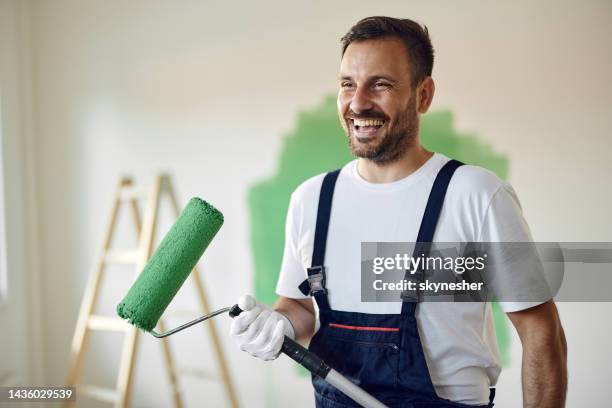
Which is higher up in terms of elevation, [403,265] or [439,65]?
[439,65]

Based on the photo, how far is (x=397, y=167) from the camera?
1.37 meters

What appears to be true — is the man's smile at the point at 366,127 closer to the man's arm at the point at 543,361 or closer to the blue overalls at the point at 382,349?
the blue overalls at the point at 382,349

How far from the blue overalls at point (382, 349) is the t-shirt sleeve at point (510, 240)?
110 millimetres

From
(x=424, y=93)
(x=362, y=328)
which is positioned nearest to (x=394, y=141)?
(x=424, y=93)

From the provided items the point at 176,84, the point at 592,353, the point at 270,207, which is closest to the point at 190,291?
the point at 270,207

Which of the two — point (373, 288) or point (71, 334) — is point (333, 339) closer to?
point (373, 288)

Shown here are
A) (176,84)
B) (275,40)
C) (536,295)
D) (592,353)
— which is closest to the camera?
(536,295)

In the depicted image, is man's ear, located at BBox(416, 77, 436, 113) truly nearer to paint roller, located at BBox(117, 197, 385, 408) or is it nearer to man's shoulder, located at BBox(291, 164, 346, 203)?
man's shoulder, located at BBox(291, 164, 346, 203)

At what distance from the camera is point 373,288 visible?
51.9 inches

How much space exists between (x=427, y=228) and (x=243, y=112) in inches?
55.7

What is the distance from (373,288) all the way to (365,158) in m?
0.31

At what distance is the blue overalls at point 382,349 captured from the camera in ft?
4.01

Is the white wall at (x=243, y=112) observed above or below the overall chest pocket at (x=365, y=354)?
above

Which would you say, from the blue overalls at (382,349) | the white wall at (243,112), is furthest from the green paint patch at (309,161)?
the blue overalls at (382,349)
